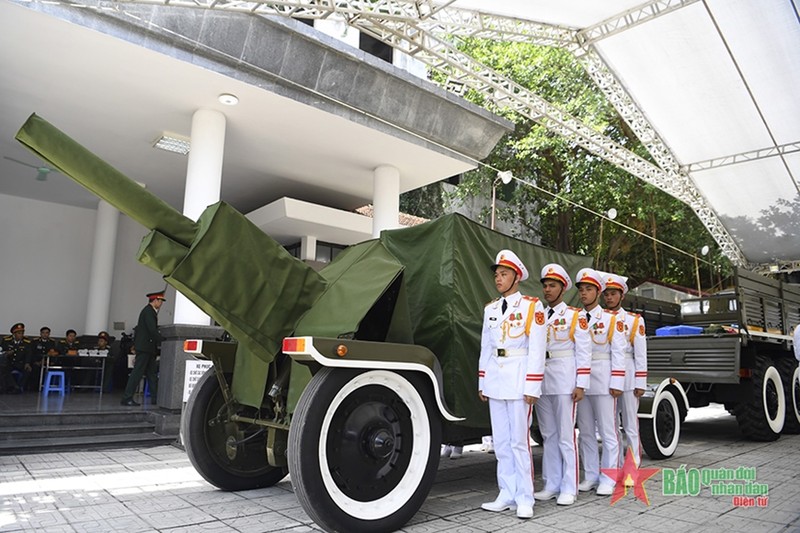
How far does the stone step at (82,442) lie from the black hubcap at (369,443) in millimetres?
4845

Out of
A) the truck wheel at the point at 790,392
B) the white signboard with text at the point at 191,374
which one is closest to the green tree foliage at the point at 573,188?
the truck wheel at the point at 790,392

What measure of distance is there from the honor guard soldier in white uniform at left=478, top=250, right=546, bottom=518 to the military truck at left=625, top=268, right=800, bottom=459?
2863 mm

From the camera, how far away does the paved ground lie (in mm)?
3754

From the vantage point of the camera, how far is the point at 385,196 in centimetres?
1135

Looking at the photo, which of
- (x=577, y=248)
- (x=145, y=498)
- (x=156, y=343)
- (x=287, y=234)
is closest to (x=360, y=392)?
(x=145, y=498)

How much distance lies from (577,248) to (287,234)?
12.7 m

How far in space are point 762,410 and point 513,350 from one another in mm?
5463

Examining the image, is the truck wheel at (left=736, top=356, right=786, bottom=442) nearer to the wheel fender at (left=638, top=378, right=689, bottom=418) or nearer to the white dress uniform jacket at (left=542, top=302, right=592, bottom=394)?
the wheel fender at (left=638, top=378, right=689, bottom=418)

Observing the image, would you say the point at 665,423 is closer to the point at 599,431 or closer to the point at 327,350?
the point at 599,431

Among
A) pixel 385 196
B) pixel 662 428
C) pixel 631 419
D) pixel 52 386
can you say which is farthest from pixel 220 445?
pixel 52 386

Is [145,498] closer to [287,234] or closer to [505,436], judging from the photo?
[505,436]

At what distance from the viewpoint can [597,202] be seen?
56.7ft

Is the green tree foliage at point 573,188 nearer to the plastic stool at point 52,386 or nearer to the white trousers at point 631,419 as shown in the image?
the white trousers at point 631,419

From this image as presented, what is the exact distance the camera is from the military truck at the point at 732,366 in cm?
668
